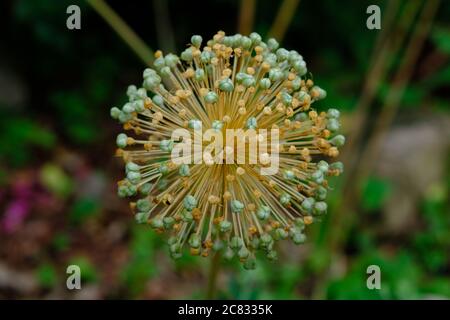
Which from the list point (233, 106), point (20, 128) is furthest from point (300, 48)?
point (233, 106)

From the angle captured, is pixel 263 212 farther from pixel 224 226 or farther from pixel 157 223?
pixel 157 223

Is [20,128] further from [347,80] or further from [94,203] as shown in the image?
[347,80]

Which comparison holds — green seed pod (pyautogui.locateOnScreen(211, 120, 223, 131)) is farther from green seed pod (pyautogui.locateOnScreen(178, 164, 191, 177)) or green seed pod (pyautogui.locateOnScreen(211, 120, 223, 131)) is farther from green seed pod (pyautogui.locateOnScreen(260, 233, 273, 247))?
green seed pod (pyautogui.locateOnScreen(260, 233, 273, 247))

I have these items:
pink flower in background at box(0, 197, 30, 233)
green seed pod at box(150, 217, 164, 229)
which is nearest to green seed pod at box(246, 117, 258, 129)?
green seed pod at box(150, 217, 164, 229)

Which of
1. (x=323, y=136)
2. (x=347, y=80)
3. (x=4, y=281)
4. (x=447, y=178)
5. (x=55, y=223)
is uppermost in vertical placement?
(x=347, y=80)

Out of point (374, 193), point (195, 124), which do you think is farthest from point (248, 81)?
point (374, 193)

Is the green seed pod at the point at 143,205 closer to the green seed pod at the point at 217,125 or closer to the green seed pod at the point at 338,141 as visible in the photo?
the green seed pod at the point at 217,125
